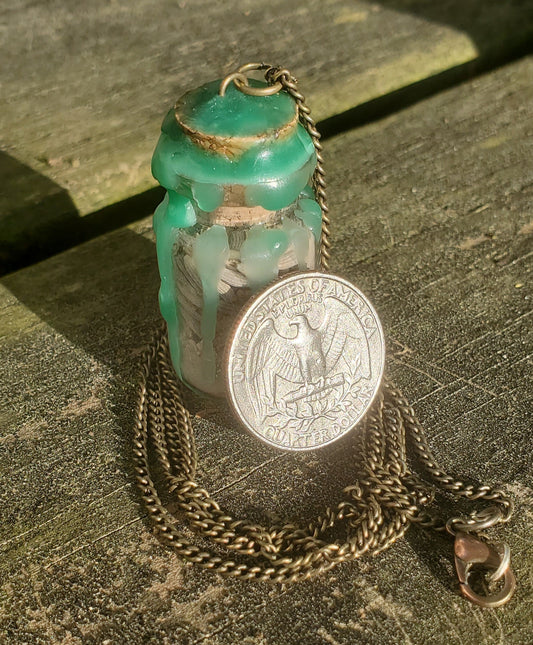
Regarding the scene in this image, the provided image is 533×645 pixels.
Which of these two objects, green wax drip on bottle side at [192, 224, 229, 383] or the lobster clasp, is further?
green wax drip on bottle side at [192, 224, 229, 383]

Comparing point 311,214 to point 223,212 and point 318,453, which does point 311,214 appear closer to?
point 223,212

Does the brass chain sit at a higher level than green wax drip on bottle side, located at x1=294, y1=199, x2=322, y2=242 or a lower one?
lower

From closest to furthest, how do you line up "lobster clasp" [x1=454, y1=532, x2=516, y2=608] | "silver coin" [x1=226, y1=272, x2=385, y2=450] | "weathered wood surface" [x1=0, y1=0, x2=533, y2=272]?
"lobster clasp" [x1=454, y1=532, x2=516, y2=608] < "silver coin" [x1=226, y1=272, x2=385, y2=450] < "weathered wood surface" [x1=0, y1=0, x2=533, y2=272]

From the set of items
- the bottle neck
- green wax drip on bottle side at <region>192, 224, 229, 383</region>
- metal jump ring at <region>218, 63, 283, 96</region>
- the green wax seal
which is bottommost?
green wax drip on bottle side at <region>192, 224, 229, 383</region>

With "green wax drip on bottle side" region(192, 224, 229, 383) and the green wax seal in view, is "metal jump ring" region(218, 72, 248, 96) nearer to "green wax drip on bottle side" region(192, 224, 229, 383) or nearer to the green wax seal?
the green wax seal

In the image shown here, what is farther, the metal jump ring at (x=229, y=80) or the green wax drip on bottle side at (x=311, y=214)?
the green wax drip on bottle side at (x=311, y=214)

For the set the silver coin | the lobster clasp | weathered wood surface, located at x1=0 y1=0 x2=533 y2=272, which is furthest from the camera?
weathered wood surface, located at x1=0 y1=0 x2=533 y2=272

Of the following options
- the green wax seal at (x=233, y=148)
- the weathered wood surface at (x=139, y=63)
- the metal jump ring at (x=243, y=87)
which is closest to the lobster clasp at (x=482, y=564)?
the green wax seal at (x=233, y=148)

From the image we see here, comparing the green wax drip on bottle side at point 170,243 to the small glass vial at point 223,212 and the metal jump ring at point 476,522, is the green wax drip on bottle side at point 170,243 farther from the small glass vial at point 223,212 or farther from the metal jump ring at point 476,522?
the metal jump ring at point 476,522

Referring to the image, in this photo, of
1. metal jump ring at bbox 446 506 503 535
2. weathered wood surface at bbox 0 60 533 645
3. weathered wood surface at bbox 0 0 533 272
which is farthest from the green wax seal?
weathered wood surface at bbox 0 0 533 272
